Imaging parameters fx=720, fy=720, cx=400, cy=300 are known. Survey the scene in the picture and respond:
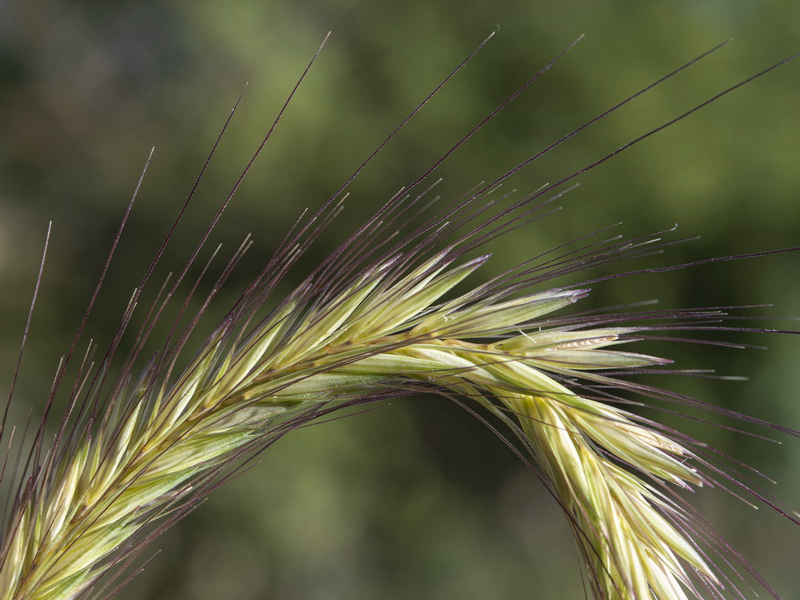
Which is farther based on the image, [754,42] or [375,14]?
[375,14]

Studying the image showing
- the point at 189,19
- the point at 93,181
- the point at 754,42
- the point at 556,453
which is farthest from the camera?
the point at 93,181

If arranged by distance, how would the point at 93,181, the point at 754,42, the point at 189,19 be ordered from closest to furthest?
the point at 754,42 → the point at 189,19 → the point at 93,181

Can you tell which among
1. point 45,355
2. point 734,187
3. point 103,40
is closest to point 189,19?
point 103,40

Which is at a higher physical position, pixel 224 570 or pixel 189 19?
pixel 189 19

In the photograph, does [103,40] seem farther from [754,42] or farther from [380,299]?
[380,299]

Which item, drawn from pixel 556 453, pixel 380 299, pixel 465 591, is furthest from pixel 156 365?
pixel 465 591

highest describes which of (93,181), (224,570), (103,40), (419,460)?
(103,40)
